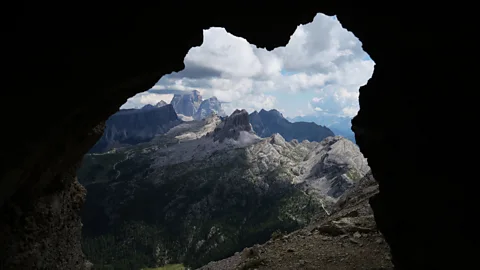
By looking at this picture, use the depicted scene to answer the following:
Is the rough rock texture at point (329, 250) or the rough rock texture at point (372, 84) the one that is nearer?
the rough rock texture at point (372, 84)

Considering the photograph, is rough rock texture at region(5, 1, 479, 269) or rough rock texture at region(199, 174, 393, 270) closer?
rough rock texture at region(5, 1, 479, 269)

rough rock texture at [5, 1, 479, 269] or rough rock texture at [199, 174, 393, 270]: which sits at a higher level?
rough rock texture at [5, 1, 479, 269]

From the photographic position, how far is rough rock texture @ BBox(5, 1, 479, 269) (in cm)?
953

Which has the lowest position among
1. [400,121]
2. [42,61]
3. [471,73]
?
[400,121]

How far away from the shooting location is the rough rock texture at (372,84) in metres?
9.53

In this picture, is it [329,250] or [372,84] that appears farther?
[329,250]

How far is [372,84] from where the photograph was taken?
13.9m

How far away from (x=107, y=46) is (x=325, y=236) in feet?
67.7

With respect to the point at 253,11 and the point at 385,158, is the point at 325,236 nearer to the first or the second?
the point at 385,158

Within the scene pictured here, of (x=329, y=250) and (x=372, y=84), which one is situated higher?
(x=372, y=84)

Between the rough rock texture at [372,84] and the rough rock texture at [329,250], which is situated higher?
the rough rock texture at [372,84]

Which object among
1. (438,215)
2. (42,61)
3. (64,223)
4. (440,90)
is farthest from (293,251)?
(42,61)

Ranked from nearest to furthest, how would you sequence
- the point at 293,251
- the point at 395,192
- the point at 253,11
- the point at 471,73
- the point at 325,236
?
the point at 471,73 → the point at 395,192 → the point at 253,11 → the point at 293,251 → the point at 325,236

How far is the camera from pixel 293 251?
71.3 feet
